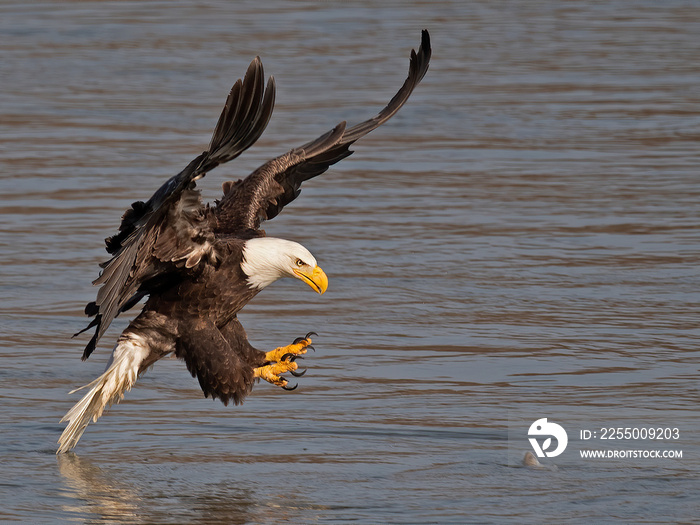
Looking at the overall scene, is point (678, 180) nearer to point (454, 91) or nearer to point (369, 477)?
point (454, 91)

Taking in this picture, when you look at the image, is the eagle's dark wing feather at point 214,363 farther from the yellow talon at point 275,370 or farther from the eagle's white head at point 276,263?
the eagle's white head at point 276,263

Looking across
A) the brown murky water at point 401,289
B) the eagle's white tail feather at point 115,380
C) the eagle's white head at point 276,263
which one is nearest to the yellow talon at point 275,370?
the brown murky water at point 401,289

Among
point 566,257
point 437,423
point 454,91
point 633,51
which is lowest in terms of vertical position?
point 437,423

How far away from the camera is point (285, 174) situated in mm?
6383

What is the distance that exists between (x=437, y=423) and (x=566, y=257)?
2597 millimetres

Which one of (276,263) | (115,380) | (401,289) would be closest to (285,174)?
(276,263)

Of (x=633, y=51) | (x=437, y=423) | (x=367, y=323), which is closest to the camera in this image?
(x=437, y=423)

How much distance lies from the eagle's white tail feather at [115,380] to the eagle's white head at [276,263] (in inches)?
21.0

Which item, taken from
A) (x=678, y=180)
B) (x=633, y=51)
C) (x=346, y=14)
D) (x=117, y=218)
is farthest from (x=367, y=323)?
(x=346, y=14)

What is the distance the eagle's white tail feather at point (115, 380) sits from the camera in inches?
221

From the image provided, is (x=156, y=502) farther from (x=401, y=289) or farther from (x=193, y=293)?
(x=401, y=289)

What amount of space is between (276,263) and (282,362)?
430mm

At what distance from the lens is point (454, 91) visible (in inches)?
518

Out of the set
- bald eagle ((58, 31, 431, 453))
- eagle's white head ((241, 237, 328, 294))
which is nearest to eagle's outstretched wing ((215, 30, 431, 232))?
bald eagle ((58, 31, 431, 453))
